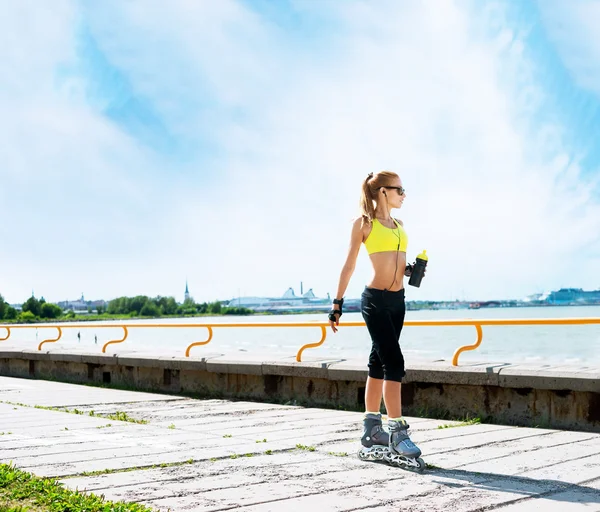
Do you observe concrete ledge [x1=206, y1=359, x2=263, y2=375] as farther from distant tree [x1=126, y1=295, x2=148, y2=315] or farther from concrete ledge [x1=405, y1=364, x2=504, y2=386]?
distant tree [x1=126, y1=295, x2=148, y2=315]

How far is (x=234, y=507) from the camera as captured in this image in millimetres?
4164

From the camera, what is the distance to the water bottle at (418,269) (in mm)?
5500

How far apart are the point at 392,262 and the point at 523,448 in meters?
1.94

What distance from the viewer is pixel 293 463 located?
5.46 metres

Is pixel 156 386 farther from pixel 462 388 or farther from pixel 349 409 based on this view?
pixel 462 388

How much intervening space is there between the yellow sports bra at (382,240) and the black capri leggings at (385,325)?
30 centimetres

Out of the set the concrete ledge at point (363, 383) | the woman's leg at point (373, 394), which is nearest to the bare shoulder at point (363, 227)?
the woman's leg at point (373, 394)

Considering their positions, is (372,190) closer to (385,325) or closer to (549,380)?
(385,325)

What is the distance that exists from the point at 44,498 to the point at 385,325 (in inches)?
96.6

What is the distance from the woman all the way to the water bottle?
0.05 m

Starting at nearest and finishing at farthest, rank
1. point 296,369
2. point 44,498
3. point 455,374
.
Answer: point 44,498, point 455,374, point 296,369

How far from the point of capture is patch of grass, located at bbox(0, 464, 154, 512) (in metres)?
4.05

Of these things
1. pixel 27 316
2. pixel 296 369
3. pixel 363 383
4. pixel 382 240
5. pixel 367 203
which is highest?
pixel 27 316

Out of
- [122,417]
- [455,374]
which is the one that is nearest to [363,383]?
[455,374]
